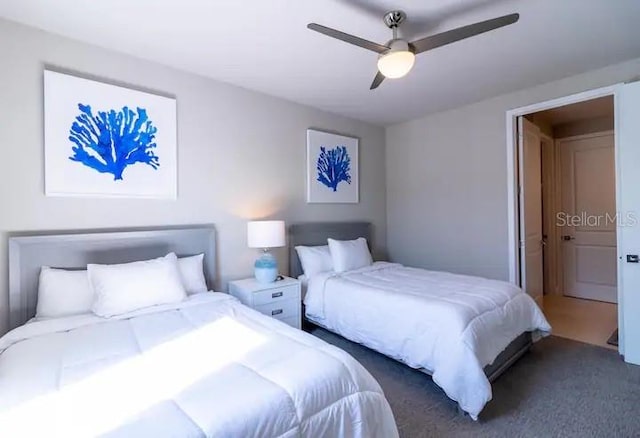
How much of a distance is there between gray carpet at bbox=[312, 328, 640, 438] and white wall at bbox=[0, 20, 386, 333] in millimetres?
1823

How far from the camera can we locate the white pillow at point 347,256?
135 inches

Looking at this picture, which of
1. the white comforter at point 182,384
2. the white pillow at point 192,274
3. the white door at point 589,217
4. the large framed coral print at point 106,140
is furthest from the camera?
the white door at point 589,217

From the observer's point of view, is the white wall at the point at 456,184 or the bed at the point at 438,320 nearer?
the bed at the point at 438,320

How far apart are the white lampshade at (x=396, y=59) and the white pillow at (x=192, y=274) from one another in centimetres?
205

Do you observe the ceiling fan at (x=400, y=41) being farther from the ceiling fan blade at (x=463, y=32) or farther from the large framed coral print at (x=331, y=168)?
the large framed coral print at (x=331, y=168)

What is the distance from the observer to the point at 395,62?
1.96 metres

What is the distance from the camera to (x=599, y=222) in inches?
177

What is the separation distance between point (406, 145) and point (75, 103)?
3720 millimetres

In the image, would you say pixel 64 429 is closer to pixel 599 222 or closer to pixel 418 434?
pixel 418 434


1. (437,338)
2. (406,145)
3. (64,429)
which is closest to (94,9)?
(64,429)

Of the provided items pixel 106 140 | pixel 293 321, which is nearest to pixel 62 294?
pixel 106 140

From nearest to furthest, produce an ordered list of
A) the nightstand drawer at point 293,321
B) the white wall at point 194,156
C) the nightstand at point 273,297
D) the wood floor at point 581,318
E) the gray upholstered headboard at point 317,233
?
1. the white wall at point 194,156
2. the nightstand at point 273,297
3. the nightstand drawer at point 293,321
4. the wood floor at point 581,318
5. the gray upholstered headboard at point 317,233

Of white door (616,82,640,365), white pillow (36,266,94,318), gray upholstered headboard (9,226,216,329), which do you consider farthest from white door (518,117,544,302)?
white pillow (36,266,94,318)

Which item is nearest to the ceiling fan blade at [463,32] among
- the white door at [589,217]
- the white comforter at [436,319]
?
the white comforter at [436,319]
